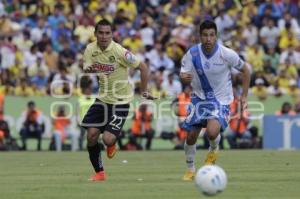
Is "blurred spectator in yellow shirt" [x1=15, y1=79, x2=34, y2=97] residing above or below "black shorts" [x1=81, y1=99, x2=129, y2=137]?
above

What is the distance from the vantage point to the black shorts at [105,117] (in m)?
15.6

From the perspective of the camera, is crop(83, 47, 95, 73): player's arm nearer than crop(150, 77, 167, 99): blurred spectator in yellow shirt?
Yes

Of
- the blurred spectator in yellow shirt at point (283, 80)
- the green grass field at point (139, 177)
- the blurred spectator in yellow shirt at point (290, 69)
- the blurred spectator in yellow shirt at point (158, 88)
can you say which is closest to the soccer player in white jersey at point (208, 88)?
the green grass field at point (139, 177)

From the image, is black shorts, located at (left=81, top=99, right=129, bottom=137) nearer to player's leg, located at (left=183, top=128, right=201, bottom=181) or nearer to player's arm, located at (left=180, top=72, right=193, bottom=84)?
player's leg, located at (left=183, top=128, right=201, bottom=181)

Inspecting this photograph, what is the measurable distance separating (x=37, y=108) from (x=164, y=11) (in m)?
7.18

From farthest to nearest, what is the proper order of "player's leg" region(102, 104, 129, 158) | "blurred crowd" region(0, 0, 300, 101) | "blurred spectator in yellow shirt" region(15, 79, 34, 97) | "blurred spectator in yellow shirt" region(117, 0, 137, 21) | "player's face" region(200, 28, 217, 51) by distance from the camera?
"blurred spectator in yellow shirt" region(117, 0, 137, 21) < "blurred crowd" region(0, 0, 300, 101) < "blurred spectator in yellow shirt" region(15, 79, 34, 97) < "player's leg" region(102, 104, 129, 158) < "player's face" region(200, 28, 217, 51)

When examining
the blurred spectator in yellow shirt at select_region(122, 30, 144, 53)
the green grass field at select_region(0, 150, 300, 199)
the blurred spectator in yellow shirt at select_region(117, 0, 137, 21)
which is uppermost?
the blurred spectator in yellow shirt at select_region(117, 0, 137, 21)

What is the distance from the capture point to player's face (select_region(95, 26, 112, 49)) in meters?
15.3

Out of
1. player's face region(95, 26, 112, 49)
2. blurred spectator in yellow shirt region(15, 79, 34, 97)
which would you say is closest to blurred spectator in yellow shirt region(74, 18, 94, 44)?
blurred spectator in yellow shirt region(15, 79, 34, 97)

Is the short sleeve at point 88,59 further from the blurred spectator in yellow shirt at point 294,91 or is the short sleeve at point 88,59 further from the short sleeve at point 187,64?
the blurred spectator in yellow shirt at point 294,91

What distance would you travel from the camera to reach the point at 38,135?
92.2 feet

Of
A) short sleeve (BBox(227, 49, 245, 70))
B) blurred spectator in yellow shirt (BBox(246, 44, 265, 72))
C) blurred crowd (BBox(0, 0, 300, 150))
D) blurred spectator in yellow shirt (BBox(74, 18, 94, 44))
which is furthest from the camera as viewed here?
blurred spectator in yellow shirt (BBox(74, 18, 94, 44))

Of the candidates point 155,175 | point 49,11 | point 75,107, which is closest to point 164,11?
point 49,11

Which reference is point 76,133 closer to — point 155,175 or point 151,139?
point 151,139
